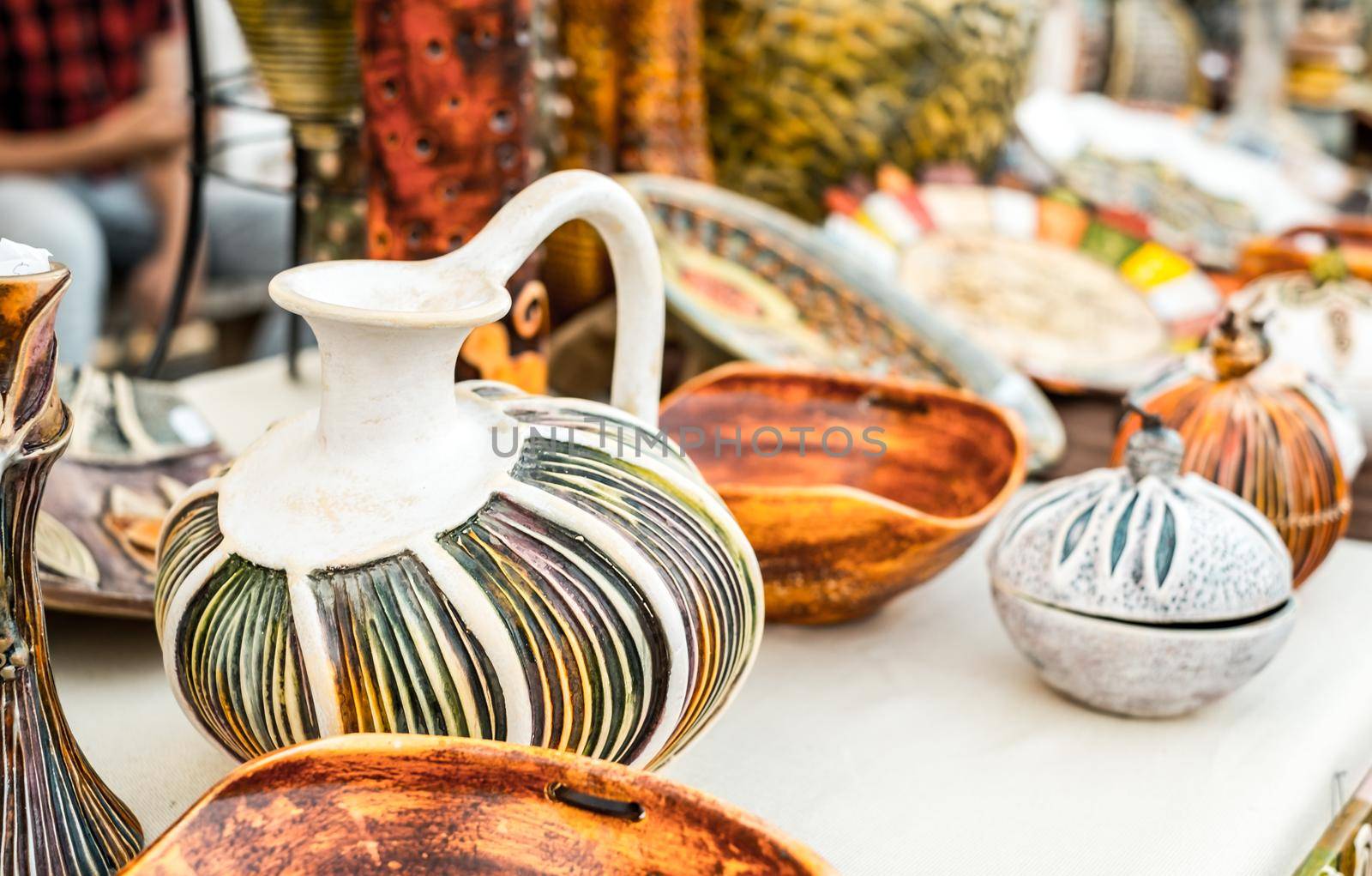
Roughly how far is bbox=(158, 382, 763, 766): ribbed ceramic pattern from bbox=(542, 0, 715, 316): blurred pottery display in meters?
0.75

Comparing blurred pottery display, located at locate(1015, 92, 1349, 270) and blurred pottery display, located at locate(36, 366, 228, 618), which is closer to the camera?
blurred pottery display, located at locate(36, 366, 228, 618)

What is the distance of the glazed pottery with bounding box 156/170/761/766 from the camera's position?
0.51 m

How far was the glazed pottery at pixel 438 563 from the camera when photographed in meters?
0.51

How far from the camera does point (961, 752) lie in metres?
0.74

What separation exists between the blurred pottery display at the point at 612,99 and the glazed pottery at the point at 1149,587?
0.68 meters

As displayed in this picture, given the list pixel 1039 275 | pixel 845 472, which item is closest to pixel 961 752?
pixel 845 472

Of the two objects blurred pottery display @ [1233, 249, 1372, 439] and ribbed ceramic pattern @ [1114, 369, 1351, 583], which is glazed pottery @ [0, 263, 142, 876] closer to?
ribbed ceramic pattern @ [1114, 369, 1351, 583]

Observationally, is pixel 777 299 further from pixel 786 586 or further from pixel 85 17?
pixel 85 17

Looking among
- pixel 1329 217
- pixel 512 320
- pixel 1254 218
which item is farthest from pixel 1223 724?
pixel 1329 217

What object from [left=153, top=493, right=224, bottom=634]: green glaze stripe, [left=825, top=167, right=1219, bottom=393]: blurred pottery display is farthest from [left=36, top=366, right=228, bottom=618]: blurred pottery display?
[left=825, top=167, right=1219, bottom=393]: blurred pottery display

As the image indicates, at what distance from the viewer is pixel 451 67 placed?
32.4 inches

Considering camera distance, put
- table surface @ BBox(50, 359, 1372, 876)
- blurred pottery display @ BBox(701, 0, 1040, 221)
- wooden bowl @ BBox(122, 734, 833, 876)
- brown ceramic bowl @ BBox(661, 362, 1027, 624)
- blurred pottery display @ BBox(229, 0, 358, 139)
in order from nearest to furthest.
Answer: wooden bowl @ BBox(122, 734, 833, 876)
table surface @ BBox(50, 359, 1372, 876)
brown ceramic bowl @ BBox(661, 362, 1027, 624)
blurred pottery display @ BBox(229, 0, 358, 139)
blurred pottery display @ BBox(701, 0, 1040, 221)

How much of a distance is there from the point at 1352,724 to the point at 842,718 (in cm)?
31

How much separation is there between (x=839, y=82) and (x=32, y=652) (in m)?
1.23
